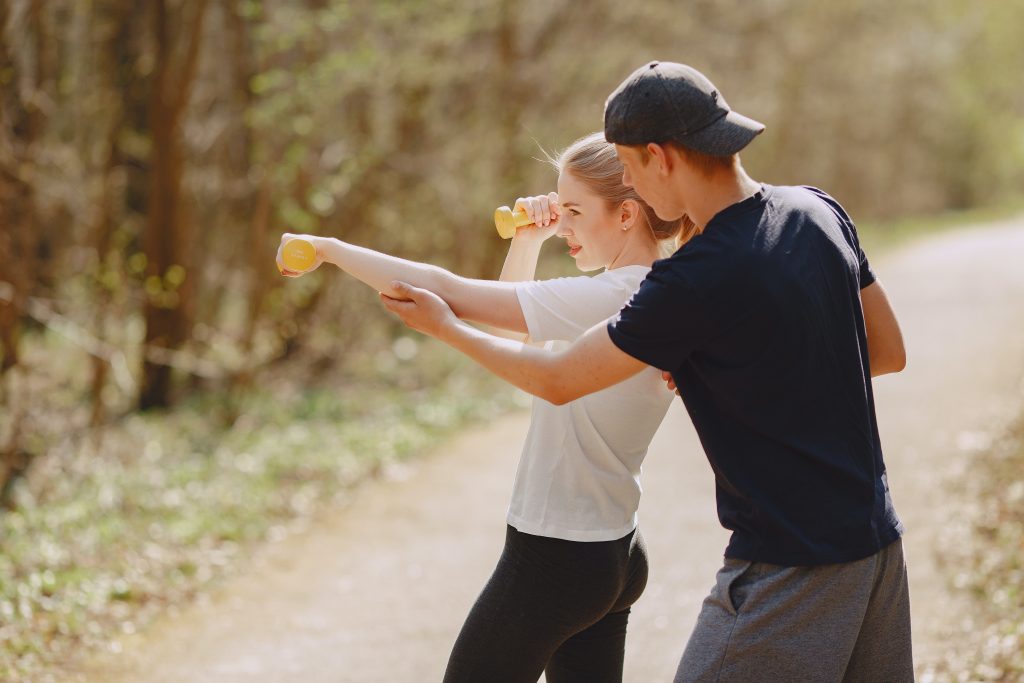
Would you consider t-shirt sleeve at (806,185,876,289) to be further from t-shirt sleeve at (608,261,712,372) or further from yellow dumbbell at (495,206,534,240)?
yellow dumbbell at (495,206,534,240)

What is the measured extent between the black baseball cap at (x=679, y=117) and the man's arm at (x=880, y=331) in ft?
1.69

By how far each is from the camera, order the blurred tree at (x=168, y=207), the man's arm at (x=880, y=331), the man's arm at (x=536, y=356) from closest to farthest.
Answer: the man's arm at (x=536, y=356) → the man's arm at (x=880, y=331) → the blurred tree at (x=168, y=207)

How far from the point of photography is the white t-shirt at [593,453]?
2.65 meters

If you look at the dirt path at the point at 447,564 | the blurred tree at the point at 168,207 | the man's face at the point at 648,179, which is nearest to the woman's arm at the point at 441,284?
the man's face at the point at 648,179

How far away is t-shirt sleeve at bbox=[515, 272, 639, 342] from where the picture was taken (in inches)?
101

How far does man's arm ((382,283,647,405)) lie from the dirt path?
9.67ft

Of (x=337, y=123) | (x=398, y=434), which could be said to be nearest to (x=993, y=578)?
(x=398, y=434)

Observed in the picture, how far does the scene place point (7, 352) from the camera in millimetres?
8297

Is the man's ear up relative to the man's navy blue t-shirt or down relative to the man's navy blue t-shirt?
up

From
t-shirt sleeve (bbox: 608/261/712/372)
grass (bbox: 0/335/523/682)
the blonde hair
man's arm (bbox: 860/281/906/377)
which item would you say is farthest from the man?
grass (bbox: 0/335/523/682)

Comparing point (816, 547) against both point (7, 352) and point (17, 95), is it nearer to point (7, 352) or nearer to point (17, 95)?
point (7, 352)

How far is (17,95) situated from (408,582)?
5.12 m

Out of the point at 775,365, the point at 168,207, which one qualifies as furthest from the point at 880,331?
the point at 168,207

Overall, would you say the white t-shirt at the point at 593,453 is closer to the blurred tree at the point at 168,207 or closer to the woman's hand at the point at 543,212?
the woman's hand at the point at 543,212
